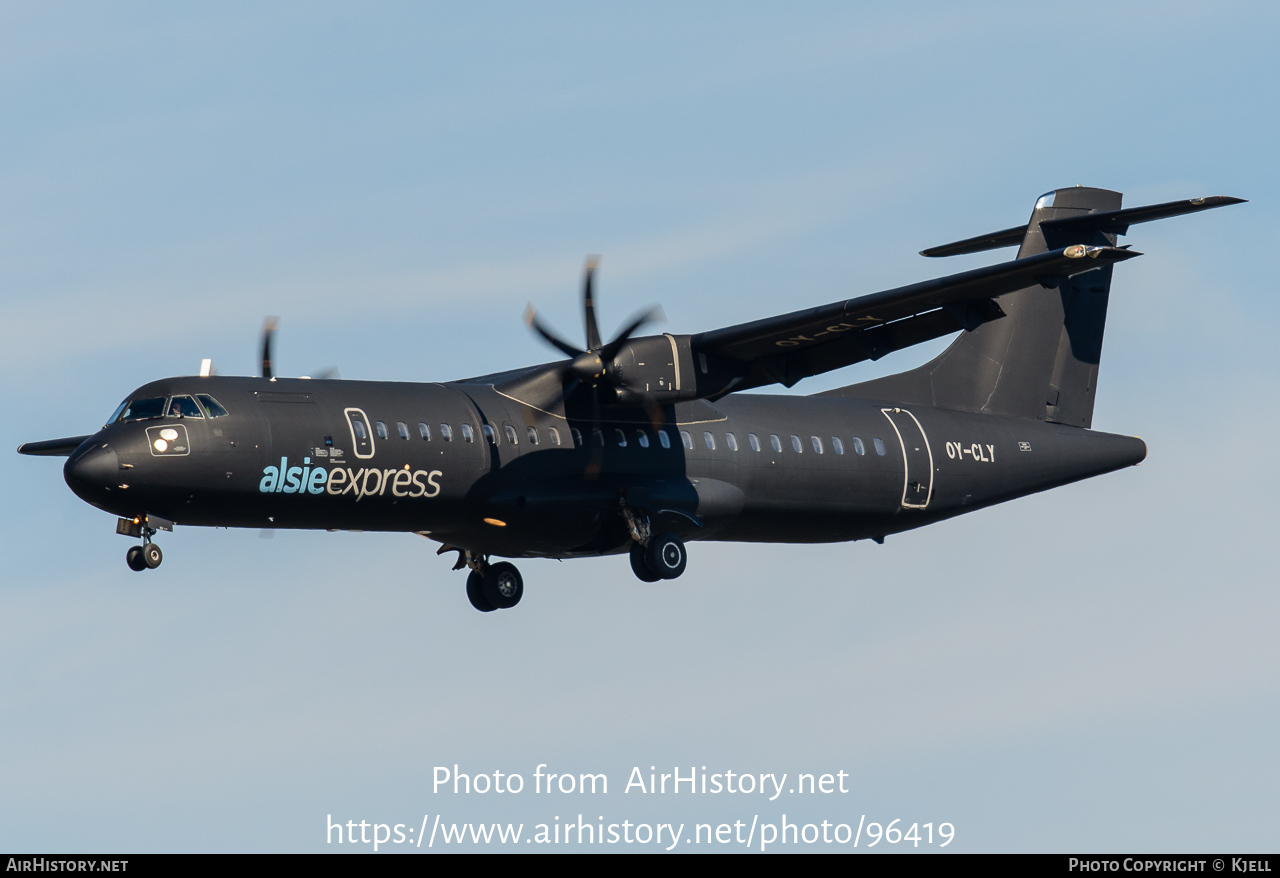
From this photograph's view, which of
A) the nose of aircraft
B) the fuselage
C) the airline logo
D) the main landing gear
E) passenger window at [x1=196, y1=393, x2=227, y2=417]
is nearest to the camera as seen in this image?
the nose of aircraft

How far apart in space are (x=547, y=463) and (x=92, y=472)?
20.8 ft

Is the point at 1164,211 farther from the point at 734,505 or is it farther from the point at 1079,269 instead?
the point at 734,505

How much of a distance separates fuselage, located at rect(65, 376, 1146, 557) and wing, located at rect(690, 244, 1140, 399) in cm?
110

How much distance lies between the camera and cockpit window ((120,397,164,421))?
21.8 meters

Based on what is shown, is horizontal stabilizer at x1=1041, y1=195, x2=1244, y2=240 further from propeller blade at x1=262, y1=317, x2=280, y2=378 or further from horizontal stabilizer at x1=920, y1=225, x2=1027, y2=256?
propeller blade at x1=262, y1=317, x2=280, y2=378

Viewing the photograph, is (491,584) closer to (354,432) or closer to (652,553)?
(652,553)

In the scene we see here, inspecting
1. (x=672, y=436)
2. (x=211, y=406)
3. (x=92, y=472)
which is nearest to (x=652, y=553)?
(x=672, y=436)

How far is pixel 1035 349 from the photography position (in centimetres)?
3072

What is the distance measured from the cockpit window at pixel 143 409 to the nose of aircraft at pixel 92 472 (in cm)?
75

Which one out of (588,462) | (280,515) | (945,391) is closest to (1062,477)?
(945,391)

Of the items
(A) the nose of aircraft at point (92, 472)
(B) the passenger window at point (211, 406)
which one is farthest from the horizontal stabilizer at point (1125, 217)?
(A) the nose of aircraft at point (92, 472)

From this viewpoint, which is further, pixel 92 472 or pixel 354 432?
pixel 354 432

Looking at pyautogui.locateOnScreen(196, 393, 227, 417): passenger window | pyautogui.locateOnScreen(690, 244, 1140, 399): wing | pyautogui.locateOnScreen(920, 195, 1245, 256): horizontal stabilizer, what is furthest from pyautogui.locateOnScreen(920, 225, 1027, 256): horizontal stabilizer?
pyautogui.locateOnScreen(196, 393, 227, 417): passenger window

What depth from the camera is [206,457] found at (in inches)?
851
